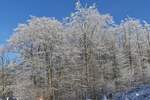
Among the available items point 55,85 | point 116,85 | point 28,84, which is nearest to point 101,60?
point 116,85

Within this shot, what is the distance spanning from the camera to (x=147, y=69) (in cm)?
4800

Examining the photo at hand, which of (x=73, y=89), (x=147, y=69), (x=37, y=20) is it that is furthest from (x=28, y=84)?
(x=147, y=69)

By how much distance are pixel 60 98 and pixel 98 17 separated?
1183 cm

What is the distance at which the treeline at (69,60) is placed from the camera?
41250 millimetres

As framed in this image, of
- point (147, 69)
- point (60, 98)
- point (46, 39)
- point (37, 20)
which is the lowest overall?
point (60, 98)

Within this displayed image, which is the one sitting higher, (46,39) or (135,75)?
(46,39)

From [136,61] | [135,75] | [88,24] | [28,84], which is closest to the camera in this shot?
[28,84]

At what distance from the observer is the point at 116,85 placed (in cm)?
4447

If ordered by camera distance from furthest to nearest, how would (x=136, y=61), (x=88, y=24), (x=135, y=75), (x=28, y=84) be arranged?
(x=136, y=61), (x=135, y=75), (x=88, y=24), (x=28, y=84)

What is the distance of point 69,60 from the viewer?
42.4 m

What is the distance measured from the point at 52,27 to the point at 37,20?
2759mm

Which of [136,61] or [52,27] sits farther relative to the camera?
[136,61]

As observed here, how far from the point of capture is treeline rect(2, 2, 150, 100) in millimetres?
41250

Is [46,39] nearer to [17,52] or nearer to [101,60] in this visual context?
[17,52]
